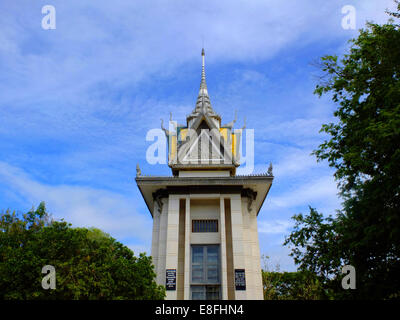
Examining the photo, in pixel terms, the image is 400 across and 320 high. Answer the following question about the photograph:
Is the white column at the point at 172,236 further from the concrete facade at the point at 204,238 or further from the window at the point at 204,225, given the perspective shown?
the window at the point at 204,225

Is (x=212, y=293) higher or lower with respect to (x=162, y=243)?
lower

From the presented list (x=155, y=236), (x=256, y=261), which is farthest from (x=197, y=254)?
(x=256, y=261)

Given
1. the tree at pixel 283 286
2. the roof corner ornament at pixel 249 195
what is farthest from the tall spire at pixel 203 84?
the tree at pixel 283 286

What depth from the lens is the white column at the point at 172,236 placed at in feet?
77.3

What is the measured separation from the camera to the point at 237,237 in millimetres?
24625

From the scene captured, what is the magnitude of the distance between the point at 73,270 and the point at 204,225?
12.2 m

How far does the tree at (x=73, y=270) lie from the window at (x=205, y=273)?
708 cm

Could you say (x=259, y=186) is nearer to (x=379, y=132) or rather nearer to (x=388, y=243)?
(x=388, y=243)

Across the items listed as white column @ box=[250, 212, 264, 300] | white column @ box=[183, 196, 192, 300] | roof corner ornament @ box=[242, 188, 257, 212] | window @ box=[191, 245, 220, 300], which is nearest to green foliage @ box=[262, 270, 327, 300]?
white column @ box=[250, 212, 264, 300]

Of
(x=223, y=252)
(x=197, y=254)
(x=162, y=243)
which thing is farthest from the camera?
(x=162, y=243)

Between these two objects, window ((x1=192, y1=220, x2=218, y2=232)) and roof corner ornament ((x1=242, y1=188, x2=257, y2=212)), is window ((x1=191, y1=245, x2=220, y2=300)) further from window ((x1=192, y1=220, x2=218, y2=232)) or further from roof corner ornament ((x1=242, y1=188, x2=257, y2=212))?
roof corner ornament ((x1=242, y1=188, x2=257, y2=212))

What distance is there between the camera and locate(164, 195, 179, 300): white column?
77.3 feet

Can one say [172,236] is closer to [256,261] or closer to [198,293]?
[198,293]
